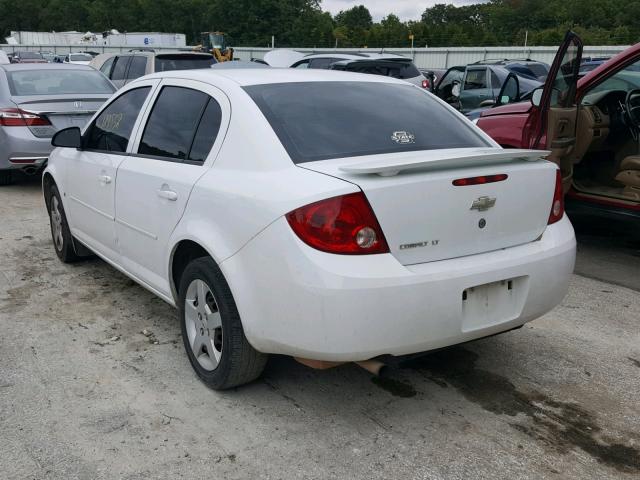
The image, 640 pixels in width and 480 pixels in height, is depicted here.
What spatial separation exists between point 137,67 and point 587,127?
1050 cm

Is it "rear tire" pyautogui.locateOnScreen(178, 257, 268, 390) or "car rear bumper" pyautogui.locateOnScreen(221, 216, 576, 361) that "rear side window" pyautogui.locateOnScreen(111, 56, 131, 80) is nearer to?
"rear tire" pyautogui.locateOnScreen(178, 257, 268, 390)

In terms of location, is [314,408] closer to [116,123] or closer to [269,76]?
[269,76]

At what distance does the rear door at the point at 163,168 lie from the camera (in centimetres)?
351

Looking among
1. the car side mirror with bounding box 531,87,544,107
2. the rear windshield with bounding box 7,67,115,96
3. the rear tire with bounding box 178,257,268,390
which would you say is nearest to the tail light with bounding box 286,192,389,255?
the rear tire with bounding box 178,257,268,390

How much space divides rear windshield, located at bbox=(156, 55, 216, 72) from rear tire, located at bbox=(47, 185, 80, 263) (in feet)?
25.9

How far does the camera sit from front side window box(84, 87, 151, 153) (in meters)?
4.32

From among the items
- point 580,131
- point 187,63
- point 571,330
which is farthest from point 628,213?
point 187,63

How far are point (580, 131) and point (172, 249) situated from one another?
13.5 ft

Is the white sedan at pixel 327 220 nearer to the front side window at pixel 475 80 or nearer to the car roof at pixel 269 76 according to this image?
the car roof at pixel 269 76

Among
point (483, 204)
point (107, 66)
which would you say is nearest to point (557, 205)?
point (483, 204)

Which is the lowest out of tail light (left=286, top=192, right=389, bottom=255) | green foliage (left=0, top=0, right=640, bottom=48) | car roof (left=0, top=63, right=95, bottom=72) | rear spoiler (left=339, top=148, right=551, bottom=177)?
tail light (left=286, top=192, right=389, bottom=255)

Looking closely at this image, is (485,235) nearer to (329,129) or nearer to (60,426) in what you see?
(329,129)

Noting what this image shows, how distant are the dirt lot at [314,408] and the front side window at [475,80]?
11268 mm

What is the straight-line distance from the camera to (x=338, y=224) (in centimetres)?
276
